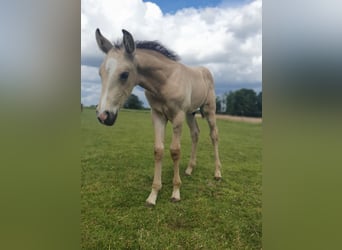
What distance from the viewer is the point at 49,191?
1.66m

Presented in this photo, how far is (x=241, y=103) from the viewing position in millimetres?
2109

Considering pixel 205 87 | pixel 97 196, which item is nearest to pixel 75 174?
pixel 97 196

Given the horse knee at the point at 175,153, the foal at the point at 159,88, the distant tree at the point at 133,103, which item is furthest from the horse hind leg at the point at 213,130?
the distant tree at the point at 133,103

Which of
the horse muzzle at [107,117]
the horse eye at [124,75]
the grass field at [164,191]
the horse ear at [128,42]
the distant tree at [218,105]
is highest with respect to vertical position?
the horse ear at [128,42]

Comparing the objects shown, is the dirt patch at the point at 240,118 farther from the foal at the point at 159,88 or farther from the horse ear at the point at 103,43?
the horse ear at the point at 103,43

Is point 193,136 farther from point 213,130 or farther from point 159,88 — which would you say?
point 159,88

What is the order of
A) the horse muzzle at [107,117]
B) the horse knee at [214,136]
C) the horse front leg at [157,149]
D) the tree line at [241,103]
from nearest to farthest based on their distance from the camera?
the horse muzzle at [107,117] < the tree line at [241,103] < the horse front leg at [157,149] < the horse knee at [214,136]

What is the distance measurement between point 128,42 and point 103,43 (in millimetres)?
205


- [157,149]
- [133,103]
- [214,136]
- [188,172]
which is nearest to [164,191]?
[188,172]

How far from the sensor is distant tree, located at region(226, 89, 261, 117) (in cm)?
201

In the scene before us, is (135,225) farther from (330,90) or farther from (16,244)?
(330,90)

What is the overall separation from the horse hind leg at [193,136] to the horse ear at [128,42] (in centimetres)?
80

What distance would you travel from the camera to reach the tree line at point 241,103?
200 centimetres

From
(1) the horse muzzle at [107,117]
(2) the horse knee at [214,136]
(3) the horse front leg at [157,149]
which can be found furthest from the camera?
(2) the horse knee at [214,136]
